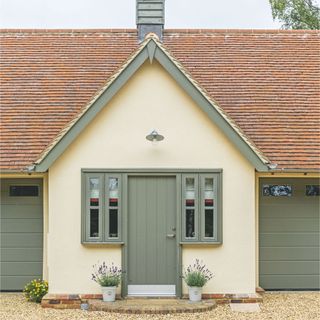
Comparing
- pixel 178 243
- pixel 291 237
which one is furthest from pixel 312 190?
pixel 178 243

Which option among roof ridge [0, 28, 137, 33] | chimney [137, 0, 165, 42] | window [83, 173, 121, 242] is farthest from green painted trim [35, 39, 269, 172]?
roof ridge [0, 28, 137, 33]

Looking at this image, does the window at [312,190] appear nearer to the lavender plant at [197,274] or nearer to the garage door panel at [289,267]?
the garage door panel at [289,267]

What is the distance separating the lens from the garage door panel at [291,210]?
12.4 metres

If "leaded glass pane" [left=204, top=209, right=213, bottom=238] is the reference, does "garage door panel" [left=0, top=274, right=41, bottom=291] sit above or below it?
below

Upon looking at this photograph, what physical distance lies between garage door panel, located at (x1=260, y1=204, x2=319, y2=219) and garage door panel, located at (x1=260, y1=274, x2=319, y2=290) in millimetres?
1343

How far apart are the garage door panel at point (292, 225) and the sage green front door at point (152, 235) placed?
8.58ft

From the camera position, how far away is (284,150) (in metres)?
12.0

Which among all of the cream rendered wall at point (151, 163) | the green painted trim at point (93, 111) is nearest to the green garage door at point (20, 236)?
the cream rendered wall at point (151, 163)

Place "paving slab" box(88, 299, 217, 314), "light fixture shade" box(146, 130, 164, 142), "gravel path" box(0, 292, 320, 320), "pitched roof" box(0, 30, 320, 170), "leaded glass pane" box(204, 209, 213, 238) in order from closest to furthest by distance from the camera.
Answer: "gravel path" box(0, 292, 320, 320) → "paving slab" box(88, 299, 217, 314) → "light fixture shade" box(146, 130, 164, 142) → "leaded glass pane" box(204, 209, 213, 238) → "pitched roof" box(0, 30, 320, 170)

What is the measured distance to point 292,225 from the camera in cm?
1244

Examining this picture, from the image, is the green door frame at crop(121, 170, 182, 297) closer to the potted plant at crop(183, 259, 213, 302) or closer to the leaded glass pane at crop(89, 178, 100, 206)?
the potted plant at crop(183, 259, 213, 302)

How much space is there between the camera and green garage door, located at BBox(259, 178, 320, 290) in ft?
40.8

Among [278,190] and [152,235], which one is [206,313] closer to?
[152,235]

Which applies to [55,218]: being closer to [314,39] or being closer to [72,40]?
[72,40]
